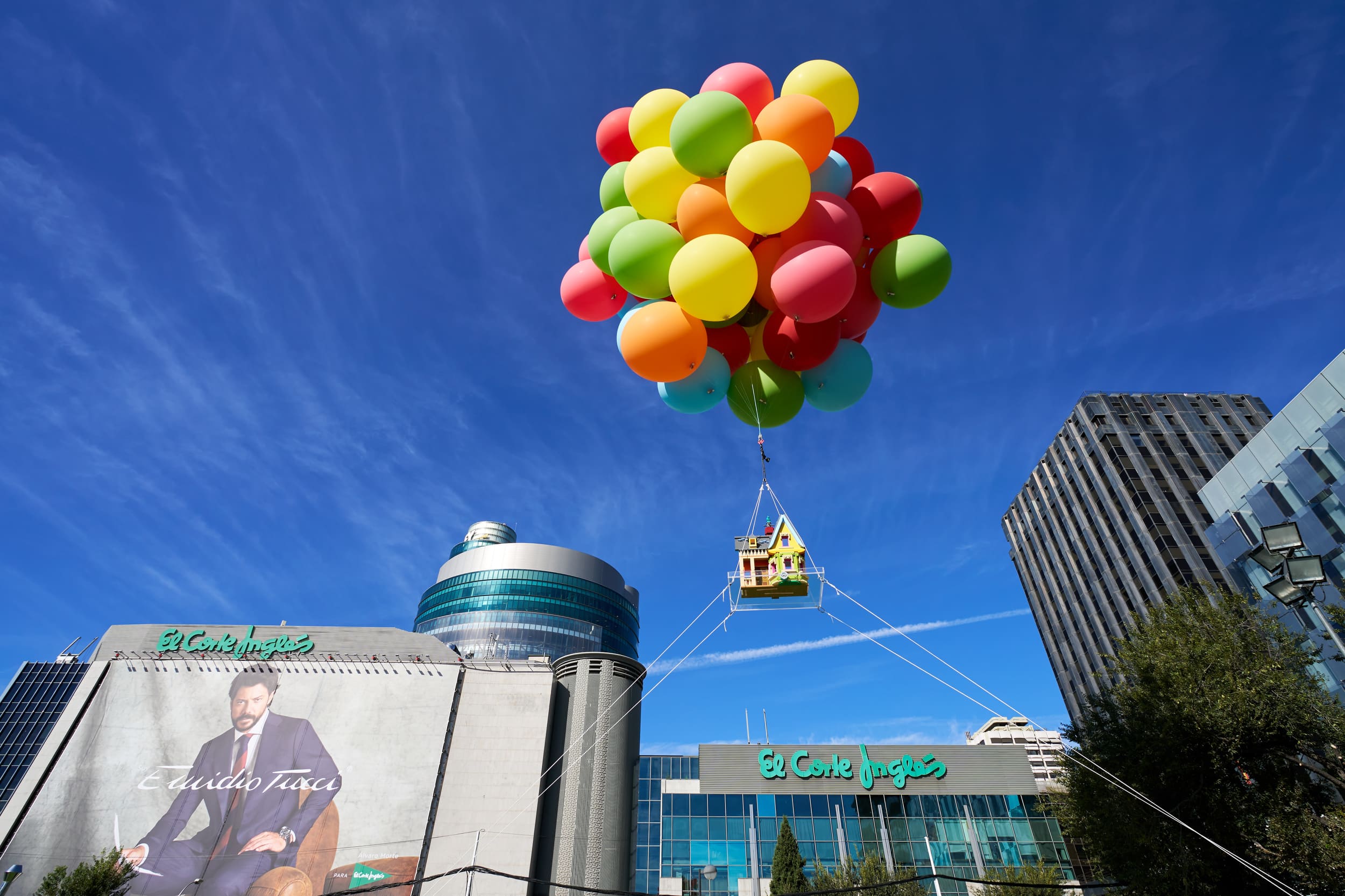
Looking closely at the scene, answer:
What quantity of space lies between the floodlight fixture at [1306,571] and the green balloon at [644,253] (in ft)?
33.0

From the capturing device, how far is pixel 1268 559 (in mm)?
9812

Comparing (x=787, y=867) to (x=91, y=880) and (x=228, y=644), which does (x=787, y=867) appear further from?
(x=228, y=644)

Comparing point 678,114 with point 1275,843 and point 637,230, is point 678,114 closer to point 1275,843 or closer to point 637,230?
point 637,230

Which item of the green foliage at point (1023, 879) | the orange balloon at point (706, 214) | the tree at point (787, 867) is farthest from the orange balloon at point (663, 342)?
the tree at point (787, 867)

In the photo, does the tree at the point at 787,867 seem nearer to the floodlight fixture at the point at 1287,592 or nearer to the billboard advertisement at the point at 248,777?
the billboard advertisement at the point at 248,777

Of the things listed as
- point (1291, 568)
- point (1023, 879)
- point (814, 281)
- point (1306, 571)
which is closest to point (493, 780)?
point (1023, 879)

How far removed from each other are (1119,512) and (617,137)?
63962mm

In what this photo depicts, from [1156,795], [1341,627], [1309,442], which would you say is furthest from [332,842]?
[1309,442]

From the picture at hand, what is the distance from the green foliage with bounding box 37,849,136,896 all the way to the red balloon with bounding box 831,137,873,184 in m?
35.6

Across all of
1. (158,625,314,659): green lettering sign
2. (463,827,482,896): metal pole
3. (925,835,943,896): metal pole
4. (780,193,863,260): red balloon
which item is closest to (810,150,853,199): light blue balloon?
(780,193,863,260): red balloon

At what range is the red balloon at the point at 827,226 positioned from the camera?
8.26 metres

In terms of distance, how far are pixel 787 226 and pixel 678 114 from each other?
7.03 feet

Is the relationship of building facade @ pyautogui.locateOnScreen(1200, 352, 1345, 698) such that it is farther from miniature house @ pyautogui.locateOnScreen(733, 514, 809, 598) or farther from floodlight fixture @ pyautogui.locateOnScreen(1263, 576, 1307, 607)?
miniature house @ pyautogui.locateOnScreen(733, 514, 809, 598)

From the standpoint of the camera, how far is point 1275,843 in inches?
567
